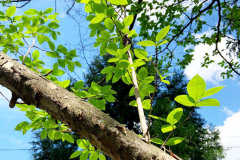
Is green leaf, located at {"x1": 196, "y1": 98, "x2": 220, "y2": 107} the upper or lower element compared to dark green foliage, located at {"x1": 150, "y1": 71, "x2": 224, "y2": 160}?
lower

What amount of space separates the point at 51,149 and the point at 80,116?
236 inches

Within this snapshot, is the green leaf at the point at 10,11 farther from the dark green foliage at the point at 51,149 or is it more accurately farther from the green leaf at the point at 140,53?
the dark green foliage at the point at 51,149

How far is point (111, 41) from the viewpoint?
0.65 meters

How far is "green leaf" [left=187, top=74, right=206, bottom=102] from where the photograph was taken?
1.21ft

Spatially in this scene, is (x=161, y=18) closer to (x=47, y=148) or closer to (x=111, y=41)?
(x=111, y=41)

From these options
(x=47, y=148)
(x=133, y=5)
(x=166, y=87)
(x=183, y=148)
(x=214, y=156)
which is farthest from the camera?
(x=166, y=87)

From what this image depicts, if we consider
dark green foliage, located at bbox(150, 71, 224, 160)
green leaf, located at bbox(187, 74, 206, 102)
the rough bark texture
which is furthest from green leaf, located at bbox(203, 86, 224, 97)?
dark green foliage, located at bbox(150, 71, 224, 160)

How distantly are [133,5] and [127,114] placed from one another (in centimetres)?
415

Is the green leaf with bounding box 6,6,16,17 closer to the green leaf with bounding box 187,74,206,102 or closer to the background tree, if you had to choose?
the green leaf with bounding box 187,74,206,102

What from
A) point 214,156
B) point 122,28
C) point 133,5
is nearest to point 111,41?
point 122,28

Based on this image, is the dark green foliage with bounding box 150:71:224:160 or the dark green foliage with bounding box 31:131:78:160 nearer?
the dark green foliage with bounding box 150:71:224:160

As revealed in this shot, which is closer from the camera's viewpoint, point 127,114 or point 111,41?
point 111,41

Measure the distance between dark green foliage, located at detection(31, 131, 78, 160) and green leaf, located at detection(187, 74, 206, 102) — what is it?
592cm

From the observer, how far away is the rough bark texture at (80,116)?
0.41m
